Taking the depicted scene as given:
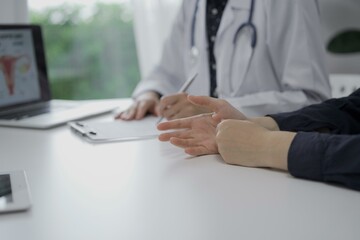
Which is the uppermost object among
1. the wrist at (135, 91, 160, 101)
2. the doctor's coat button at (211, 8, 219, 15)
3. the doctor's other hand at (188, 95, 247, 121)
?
the doctor's coat button at (211, 8, 219, 15)

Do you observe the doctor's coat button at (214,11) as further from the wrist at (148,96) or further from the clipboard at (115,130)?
the clipboard at (115,130)

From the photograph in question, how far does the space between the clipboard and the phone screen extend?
294 millimetres

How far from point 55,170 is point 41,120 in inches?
17.2

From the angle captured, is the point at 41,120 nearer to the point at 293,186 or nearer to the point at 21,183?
the point at 21,183

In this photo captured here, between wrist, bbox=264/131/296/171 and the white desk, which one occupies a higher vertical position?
wrist, bbox=264/131/296/171

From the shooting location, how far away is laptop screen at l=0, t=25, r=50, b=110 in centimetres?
127

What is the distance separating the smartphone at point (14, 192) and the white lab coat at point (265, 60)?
1.87 feet

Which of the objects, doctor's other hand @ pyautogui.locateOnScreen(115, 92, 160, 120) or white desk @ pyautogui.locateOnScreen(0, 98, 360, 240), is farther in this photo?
doctor's other hand @ pyautogui.locateOnScreen(115, 92, 160, 120)

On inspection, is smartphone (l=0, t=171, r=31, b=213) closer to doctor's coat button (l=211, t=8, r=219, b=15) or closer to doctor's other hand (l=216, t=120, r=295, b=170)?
doctor's other hand (l=216, t=120, r=295, b=170)

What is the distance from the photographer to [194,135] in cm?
88

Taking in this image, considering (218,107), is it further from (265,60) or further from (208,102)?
(265,60)

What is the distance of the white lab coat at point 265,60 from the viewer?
1.14 meters

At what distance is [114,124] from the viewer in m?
1.14

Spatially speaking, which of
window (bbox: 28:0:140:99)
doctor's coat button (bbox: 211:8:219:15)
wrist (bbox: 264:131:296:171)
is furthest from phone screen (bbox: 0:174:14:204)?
window (bbox: 28:0:140:99)
